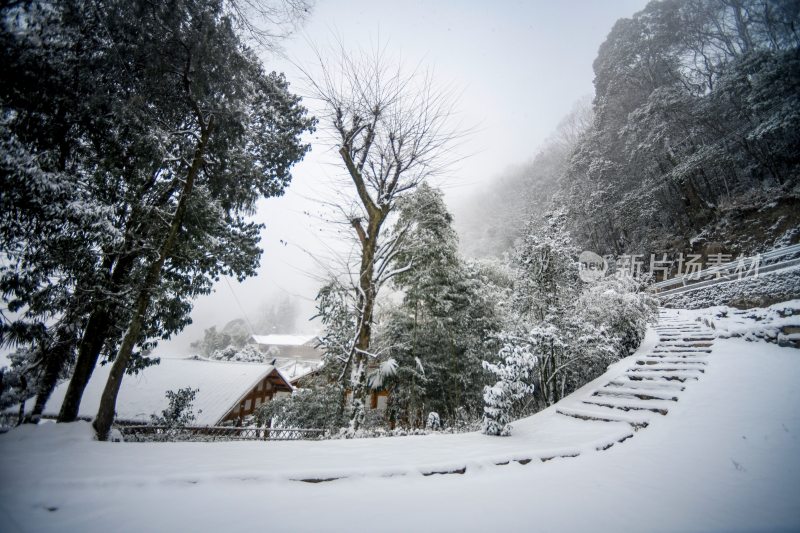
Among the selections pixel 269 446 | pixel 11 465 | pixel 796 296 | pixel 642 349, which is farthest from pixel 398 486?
pixel 796 296

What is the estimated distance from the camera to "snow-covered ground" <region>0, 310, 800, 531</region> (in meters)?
1.95

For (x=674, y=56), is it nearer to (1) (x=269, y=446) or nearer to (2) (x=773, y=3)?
(2) (x=773, y=3)

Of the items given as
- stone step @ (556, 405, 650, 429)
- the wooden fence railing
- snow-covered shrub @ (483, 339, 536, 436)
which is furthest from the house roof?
stone step @ (556, 405, 650, 429)

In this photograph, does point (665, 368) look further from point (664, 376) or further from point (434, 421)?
point (434, 421)

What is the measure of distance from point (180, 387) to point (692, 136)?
31.9 metres

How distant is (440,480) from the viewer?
2682 mm

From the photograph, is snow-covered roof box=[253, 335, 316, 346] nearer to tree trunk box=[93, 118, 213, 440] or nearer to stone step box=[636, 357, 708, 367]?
tree trunk box=[93, 118, 213, 440]

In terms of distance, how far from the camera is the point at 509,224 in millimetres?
31844

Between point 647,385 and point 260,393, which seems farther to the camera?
point 260,393

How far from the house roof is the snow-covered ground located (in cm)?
1146

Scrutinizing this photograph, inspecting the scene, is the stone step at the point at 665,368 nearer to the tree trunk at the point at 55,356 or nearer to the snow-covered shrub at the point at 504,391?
the snow-covered shrub at the point at 504,391

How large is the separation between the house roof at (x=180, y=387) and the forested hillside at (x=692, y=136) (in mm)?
17312

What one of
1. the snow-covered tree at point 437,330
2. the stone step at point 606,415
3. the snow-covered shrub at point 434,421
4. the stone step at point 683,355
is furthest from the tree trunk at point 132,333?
the stone step at point 683,355

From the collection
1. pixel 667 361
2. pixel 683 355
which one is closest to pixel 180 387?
pixel 667 361
